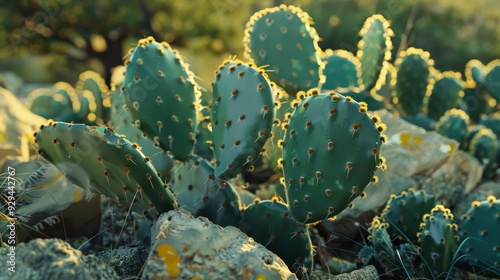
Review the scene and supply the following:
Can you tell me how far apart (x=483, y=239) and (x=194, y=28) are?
10.5 metres

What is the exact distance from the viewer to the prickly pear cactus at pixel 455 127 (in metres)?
4.35

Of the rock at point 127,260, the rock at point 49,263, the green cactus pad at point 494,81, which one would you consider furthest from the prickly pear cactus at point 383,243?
the green cactus pad at point 494,81

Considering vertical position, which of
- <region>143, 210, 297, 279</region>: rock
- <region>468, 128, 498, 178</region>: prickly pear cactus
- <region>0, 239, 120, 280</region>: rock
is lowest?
<region>468, 128, 498, 178</region>: prickly pear cactus

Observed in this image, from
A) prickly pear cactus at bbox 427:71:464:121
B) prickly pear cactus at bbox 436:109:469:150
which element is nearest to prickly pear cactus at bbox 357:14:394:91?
prickly pear cactus at bbox 436:109:469:150

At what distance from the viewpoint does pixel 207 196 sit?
8.80ft

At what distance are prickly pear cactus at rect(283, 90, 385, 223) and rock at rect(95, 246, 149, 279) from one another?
517mm

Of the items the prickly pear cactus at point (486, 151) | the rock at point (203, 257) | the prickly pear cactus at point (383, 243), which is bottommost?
the prickly pear cactus at point (486, 151)

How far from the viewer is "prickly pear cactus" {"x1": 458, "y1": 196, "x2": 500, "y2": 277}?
279cm

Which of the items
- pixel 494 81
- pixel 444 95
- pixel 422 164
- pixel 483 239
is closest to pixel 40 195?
pixel 483 239

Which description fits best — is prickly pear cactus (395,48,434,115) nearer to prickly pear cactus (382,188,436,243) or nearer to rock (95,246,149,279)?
prickly pear cactus (382,188,436,243)

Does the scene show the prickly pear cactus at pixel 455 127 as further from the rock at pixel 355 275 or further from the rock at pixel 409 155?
the rock at pixel 355 275

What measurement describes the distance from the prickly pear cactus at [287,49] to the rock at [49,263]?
1724mm

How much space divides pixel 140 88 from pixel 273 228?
677 mm

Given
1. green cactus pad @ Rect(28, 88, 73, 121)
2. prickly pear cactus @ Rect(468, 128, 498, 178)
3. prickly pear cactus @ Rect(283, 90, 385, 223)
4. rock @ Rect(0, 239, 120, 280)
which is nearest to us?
rock @ Rect(0, 239, 120, 280)
